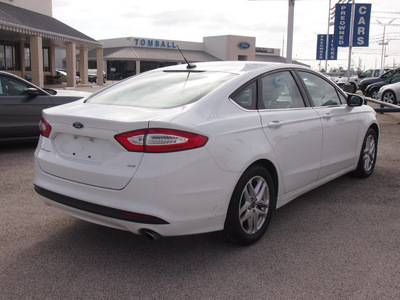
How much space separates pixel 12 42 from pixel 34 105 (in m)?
21.2

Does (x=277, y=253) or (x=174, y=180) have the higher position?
(x=174, y=180)

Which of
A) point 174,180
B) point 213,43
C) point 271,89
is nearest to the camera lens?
point 174,180

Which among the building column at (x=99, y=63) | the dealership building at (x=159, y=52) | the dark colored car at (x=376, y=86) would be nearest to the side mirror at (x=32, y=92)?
the dark colored car at (x=376, y=86)

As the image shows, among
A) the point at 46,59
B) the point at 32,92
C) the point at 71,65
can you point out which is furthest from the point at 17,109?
the point at 46,59

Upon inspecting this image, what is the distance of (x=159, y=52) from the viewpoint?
5934 cm

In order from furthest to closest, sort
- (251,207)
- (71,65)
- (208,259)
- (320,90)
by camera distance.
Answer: (71,65) → (320,90) → (251,207) → (208,259)

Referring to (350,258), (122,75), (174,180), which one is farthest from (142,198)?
(122,75)

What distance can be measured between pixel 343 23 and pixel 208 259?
24.8m

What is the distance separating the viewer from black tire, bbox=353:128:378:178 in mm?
5590

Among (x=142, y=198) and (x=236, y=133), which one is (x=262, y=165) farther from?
(x=142, y=198)

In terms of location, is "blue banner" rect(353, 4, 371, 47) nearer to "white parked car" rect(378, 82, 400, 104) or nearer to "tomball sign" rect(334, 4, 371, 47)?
"tomball sign" rect(334, 4, 371, 47)

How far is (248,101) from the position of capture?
368 cm

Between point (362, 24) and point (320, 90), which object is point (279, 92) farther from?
point (362, 24)

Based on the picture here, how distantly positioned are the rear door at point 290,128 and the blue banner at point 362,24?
21698mm
